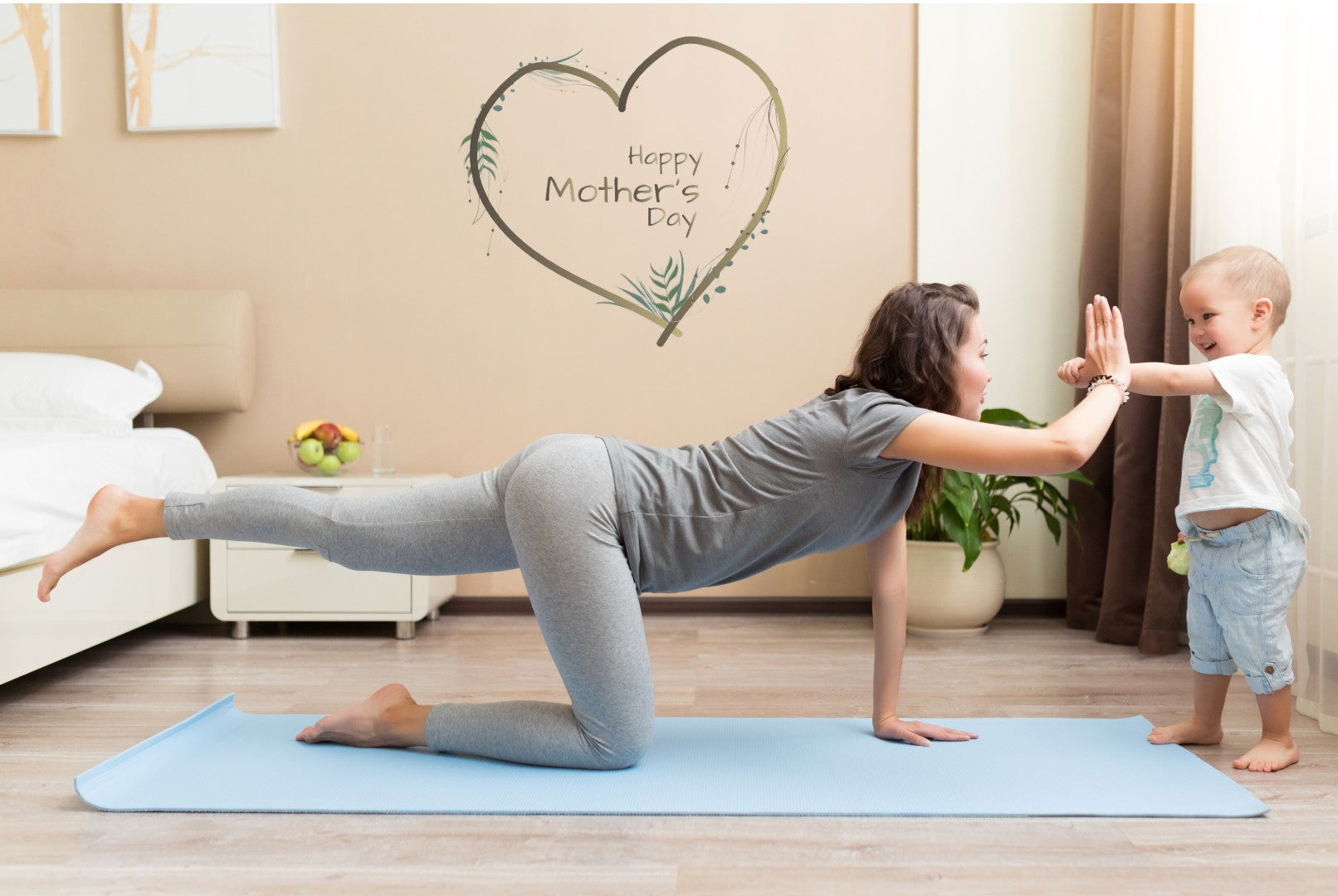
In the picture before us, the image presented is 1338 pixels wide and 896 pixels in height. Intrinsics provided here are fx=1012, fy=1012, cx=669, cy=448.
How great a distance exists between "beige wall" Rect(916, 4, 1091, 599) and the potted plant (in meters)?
0.27

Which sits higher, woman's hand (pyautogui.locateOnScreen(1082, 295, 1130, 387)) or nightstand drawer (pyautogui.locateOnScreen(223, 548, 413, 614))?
woman's hand (pyautogui.locateOnScreen(1082, 295, 1130, 387))

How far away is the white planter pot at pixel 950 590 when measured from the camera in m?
2.72

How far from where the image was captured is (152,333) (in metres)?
2.93

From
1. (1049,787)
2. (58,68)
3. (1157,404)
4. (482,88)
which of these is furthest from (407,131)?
(1049,787)

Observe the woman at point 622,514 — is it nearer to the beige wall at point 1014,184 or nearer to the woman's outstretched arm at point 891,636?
the woman's outstretched arm at point 891,636

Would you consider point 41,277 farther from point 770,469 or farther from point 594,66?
point 770,469

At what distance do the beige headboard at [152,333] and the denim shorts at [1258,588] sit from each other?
102 inches

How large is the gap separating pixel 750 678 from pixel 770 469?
2.83 ft

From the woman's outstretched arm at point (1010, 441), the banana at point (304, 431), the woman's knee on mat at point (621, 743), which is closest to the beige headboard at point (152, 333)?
the banana at point (304, 431)

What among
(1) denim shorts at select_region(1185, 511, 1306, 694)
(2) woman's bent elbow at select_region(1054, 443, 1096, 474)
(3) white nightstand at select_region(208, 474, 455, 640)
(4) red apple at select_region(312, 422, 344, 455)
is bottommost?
(3) white nightstand at select_region(208, 474, 455, 640)

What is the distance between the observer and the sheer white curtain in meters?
1.82

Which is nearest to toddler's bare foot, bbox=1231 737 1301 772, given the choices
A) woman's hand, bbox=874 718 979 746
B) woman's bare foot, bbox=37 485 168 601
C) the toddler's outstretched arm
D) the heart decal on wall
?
woman's hand, bbox=874 718 979 746

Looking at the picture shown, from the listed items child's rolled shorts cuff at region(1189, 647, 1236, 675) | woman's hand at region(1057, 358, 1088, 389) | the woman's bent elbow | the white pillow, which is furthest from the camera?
the white pillow

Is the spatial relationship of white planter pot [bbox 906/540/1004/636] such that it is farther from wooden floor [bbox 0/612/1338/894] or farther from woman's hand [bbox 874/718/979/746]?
woman's hand [bbox 874/718/979/746]
